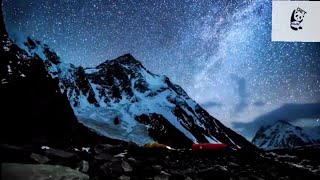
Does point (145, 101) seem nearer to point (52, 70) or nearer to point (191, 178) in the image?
point (52, 70)

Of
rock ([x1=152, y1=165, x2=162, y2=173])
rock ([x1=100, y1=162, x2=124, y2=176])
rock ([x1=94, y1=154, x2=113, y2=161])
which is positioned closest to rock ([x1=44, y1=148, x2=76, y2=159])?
rock ([x1=94, y1=154, x2=113, y2=161])

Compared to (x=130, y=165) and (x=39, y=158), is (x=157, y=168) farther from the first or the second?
(x=39, y=158)

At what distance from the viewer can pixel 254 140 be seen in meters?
7.45

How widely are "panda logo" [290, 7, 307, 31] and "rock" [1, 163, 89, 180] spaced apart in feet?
16.5

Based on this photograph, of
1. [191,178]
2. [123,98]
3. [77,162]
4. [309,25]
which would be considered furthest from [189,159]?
[123,98]

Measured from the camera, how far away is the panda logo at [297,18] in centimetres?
656

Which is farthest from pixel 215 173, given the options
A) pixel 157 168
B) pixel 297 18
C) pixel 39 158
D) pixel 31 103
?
pixel 31 103

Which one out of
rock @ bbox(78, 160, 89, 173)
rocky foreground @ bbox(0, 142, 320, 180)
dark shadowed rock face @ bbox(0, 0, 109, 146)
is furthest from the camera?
dark shadowed rock face @ bbox(0, 0, 109, 146)

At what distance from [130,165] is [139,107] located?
7.90 meters

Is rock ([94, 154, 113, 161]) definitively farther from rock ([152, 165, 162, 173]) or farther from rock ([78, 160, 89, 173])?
rock ([152, 165, 162, 173])

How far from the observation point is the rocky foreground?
3334mm

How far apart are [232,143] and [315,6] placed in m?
3.21

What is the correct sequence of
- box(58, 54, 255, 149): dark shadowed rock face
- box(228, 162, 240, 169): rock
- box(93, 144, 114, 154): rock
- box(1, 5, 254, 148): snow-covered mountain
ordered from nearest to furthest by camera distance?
1. box(93, 144, 114, 154): rock
2. box(228, 162, 240, 169): rock
3. box(1, 5, 254, 148): snow-covered mountain
4. box(58, 54, 255, 149): dark shadowed rock face

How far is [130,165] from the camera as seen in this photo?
401cm
